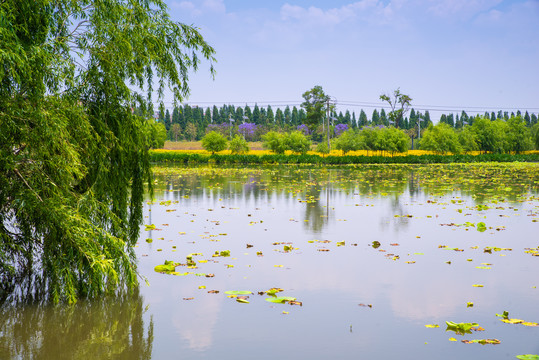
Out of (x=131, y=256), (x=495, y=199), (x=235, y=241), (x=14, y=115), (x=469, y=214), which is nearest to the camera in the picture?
(x=14, y=115)

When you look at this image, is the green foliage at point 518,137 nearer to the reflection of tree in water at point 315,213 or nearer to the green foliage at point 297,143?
the green foliage at point 297,143

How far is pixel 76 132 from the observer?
21.7ft

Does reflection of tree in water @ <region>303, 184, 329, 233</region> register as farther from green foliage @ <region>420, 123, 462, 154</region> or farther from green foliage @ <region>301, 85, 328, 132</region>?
green foliage @ <region>301, 85, 328, 132</region>

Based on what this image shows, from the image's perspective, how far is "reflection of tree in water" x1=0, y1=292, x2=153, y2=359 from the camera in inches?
205

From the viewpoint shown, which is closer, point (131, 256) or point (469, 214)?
point (131, 256)

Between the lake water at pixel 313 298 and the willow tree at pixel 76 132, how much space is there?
679 mm

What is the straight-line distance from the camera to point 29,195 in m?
6.00

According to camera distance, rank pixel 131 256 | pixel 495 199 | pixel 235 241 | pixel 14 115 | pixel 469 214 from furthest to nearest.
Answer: pixel 495 199 < pixel 469 214 < pixel 235 241 < pixel 131 256 < pixel 14 115

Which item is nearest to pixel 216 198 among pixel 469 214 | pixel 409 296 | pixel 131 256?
pixel 469 214

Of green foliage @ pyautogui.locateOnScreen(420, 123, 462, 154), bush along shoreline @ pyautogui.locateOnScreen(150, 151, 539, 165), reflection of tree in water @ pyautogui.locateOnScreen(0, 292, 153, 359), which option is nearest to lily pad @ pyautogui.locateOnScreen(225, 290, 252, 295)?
reflection of tree in water @ pyautogui.locateOnScreen(0, 292, 153, 359)

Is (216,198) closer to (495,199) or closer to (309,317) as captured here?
(495,199)

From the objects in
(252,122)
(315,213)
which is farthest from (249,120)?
(315,213)

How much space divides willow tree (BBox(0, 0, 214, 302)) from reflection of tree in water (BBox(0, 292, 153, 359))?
26 centimetres

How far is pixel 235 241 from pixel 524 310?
215 inches
